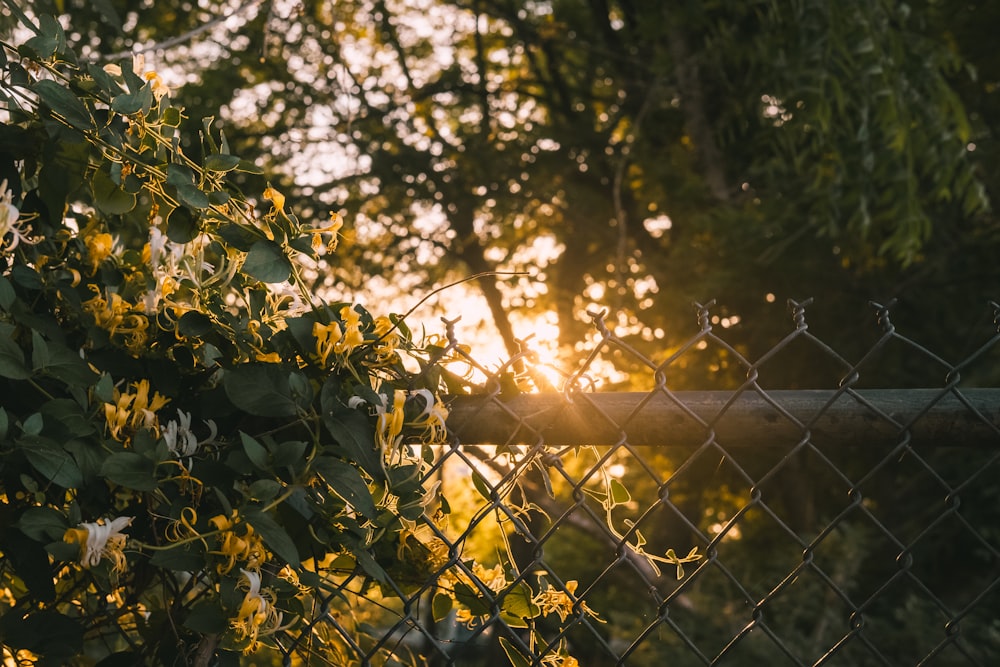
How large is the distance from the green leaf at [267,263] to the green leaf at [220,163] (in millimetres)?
94

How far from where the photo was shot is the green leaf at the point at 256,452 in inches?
33.6

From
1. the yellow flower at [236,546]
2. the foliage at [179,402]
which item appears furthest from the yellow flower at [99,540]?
the yellow flower at [236,546]

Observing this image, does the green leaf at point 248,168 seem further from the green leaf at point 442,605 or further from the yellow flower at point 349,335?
the green leaf at point 442,605

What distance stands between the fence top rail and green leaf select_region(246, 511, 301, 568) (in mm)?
233

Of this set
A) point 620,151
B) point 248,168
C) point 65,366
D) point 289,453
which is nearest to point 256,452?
point 289,453

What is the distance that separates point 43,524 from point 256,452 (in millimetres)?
239

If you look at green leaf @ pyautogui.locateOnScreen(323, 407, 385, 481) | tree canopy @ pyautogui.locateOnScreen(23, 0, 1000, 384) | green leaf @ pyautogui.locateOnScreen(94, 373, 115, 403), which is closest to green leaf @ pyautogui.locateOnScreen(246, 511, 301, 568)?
green leaf @ pyautogui.locateOnScreen(323, 407, 385, 481)

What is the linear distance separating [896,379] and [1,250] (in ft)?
16.1

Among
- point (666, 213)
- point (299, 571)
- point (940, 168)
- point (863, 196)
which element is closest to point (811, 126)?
point (863, 196)

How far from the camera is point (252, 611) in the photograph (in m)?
0.88

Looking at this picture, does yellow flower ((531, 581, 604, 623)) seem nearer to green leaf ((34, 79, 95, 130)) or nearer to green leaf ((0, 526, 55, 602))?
green leaf ((0, 526, 55, 602))

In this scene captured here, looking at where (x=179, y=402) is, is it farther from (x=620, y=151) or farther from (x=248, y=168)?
(x=620, y=151)

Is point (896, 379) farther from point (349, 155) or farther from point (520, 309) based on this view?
point (349, 155)

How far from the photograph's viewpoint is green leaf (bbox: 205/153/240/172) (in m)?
0.96
